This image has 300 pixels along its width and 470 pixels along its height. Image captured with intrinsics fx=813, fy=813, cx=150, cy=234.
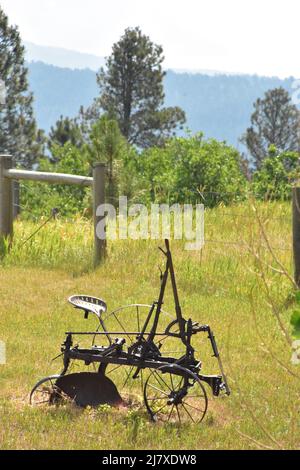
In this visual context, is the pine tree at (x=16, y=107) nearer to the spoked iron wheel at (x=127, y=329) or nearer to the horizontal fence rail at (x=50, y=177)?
the horizontal fence rail at (x=50, y=177)

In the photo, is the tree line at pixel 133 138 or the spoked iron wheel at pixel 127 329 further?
the tree line at pixel 133 138

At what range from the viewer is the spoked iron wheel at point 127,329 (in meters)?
6.02

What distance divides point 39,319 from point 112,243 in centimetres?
257

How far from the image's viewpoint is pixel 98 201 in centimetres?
995

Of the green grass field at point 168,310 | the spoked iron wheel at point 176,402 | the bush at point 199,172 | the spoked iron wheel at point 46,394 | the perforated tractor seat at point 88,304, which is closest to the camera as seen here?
the green grass field at point 168,310

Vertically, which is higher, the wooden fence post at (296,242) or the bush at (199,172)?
the bush at (199,172)

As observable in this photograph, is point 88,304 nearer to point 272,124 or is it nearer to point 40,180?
point 40,180

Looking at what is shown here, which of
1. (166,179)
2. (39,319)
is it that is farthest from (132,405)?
(166,179)

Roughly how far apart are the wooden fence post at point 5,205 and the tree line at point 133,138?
5.56m

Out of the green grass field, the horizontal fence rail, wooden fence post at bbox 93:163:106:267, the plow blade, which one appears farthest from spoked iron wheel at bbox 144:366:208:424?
the horizontal fence rail

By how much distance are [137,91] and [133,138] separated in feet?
8.17
